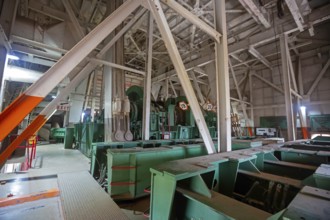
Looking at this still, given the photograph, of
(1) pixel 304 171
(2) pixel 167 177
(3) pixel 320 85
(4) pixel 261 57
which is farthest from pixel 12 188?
(3) pixel 320 85

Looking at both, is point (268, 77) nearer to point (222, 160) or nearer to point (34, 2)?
point (222, 160)

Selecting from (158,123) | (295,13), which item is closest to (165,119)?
(158,123)

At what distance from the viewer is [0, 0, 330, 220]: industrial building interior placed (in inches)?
52.9

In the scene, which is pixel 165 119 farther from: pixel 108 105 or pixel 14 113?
pixel 14 113

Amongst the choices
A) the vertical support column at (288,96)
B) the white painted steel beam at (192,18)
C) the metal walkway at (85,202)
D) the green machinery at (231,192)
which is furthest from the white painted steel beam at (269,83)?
the metal walkway at (85,202)

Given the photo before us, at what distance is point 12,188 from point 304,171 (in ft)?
15.3

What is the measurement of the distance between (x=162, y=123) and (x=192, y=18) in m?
3.57

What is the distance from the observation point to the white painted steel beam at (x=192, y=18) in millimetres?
2340

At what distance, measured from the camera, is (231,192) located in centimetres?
178

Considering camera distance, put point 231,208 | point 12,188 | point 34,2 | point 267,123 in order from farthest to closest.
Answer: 1. point 267,123
2. point 34,2
3. point 12,188
4. point 231,208

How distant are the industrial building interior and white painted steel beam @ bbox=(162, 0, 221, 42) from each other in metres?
0.02

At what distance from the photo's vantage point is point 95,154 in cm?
354

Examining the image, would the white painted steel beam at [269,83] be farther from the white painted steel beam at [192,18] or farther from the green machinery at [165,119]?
the white painted steel beam at [192,18]

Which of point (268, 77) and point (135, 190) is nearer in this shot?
point (135, 190)
